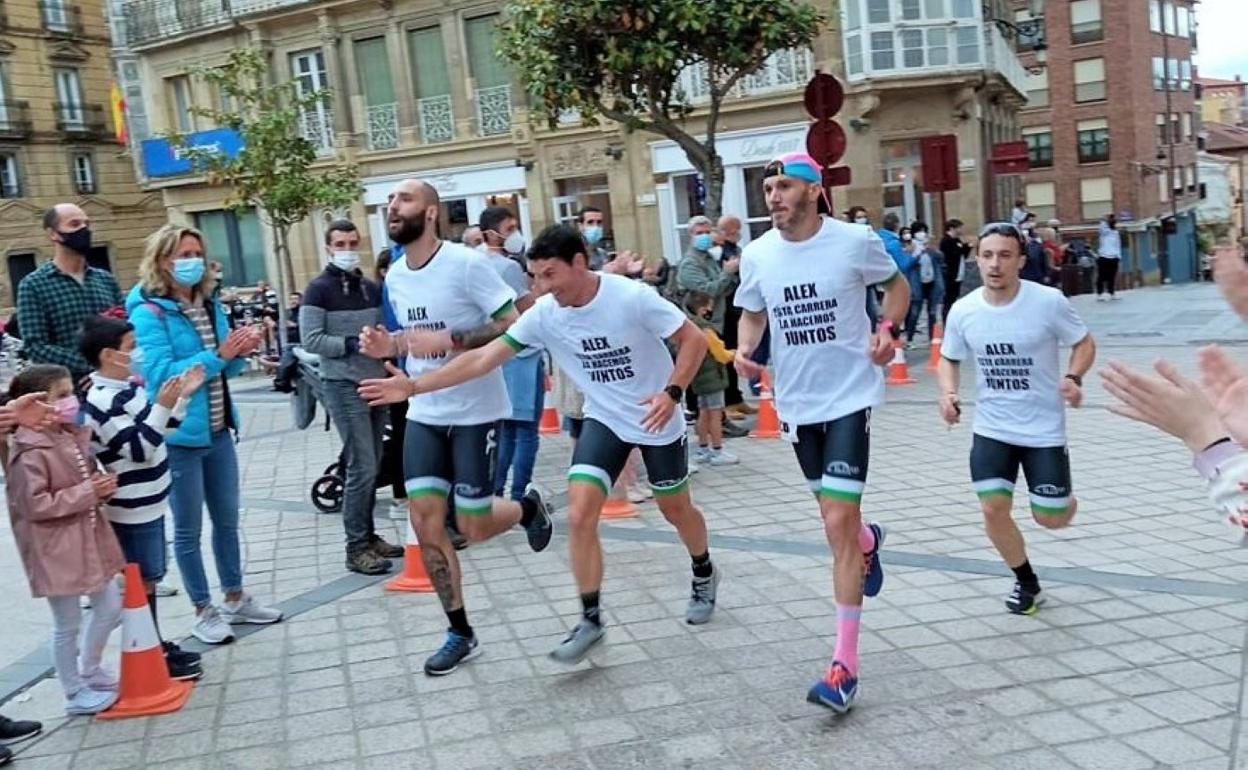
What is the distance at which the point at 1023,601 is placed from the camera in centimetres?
486

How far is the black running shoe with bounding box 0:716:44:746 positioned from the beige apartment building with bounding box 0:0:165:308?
126 feet

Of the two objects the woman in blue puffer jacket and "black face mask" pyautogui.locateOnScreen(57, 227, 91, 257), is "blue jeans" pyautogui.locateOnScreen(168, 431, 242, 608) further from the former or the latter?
"black face mask" pyautogui.locateOnScreen(57, 227, 91, 257)

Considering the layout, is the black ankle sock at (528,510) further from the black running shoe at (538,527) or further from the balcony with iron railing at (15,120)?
the balcony with iron railing at (15,120)

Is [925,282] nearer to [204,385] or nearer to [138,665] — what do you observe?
[204,385]

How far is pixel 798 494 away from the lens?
24.6 ft

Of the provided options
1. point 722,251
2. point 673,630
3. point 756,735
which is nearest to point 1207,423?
point 756,735

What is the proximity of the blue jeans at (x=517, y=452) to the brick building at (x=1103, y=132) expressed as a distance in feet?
160

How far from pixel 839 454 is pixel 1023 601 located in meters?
1.29

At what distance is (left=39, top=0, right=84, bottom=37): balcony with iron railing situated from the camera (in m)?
41.9

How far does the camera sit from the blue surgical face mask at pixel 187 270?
5094mm

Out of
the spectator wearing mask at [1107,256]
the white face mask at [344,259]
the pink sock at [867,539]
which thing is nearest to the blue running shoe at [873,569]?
the pink sock at [867,539]

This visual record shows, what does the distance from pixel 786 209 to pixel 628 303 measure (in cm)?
77

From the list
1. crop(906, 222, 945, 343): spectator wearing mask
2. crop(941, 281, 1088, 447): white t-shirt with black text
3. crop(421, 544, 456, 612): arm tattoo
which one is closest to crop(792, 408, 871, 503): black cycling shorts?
crop(941, 281, 1088, 447): white t-shirt with black text

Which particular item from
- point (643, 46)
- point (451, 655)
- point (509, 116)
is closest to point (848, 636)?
point (451, 655)
